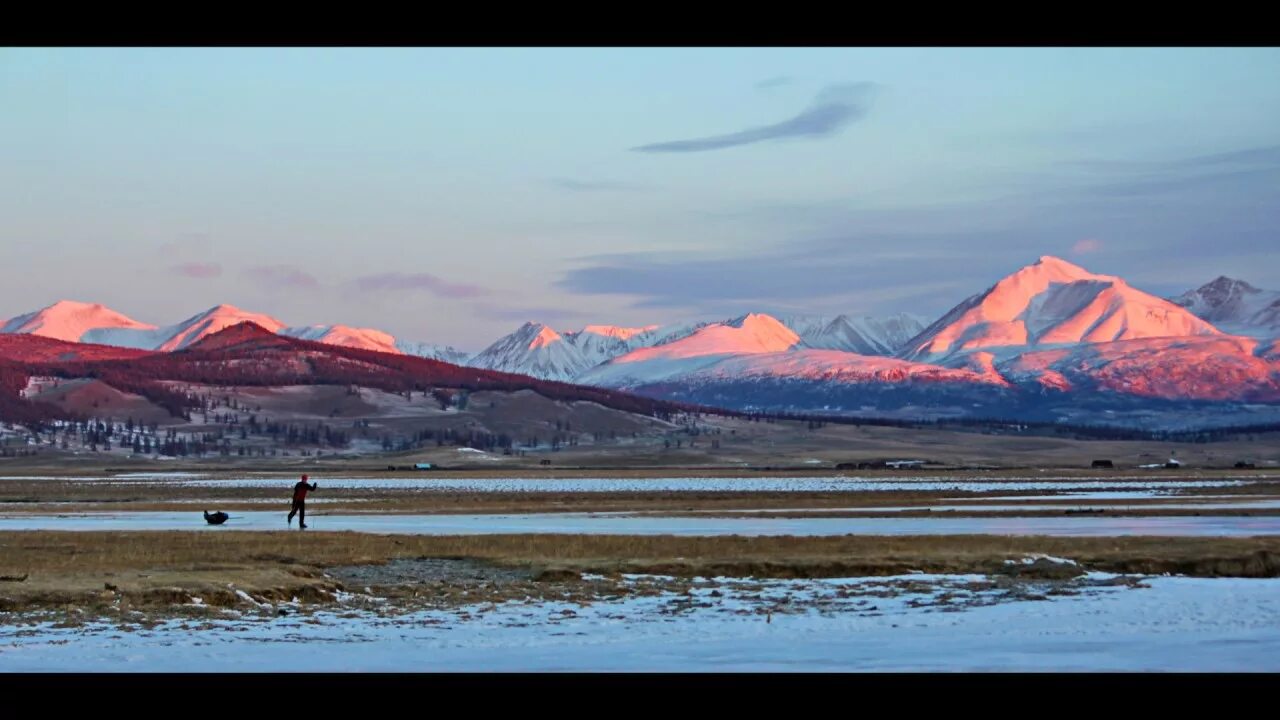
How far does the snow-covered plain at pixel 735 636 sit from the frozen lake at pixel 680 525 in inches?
711

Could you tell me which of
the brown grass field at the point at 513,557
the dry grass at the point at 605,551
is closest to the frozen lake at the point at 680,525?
the dry grass at the point at 605,551

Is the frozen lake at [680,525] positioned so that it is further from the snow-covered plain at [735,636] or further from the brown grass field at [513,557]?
the snow-covered plain at [735,636]

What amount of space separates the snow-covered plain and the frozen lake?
18.1 meters

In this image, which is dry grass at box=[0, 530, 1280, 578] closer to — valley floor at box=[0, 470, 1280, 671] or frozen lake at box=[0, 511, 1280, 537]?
valley floor at box=[0, 470, 1280, 671]

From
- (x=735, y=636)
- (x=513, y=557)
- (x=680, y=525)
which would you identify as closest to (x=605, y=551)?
(x=513, y=557)

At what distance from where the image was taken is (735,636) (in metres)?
26.4

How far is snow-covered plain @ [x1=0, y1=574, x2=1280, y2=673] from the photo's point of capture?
917 inches

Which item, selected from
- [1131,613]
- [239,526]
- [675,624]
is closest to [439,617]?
[675,624]

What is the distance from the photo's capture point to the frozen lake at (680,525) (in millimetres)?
51344

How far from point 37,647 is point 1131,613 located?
1843 centimetres

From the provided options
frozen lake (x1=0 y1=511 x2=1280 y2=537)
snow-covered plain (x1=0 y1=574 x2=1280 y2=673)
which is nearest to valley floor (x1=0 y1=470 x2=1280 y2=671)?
snow-covered plain (x1=0 y1=574 x2=1280 y2=673)

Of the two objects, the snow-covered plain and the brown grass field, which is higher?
the brown grass field

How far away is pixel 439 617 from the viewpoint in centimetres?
2936
